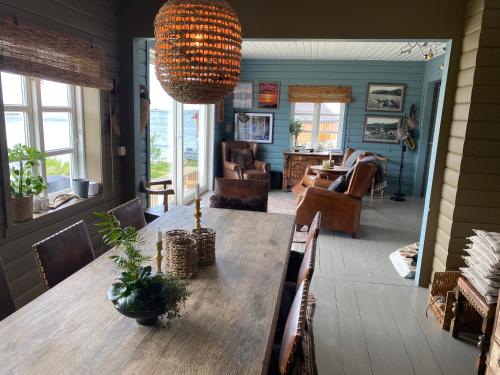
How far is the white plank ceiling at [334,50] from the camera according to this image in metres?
5.60

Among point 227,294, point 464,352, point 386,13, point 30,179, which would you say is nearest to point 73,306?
point 227,294

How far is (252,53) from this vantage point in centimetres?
671

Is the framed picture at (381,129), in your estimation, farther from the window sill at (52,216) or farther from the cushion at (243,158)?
the window sill at (52,216)

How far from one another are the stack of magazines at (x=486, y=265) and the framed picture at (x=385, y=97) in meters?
5.30

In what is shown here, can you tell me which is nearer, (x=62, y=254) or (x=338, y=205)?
(x=62, y=254)

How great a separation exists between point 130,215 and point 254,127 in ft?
17.7

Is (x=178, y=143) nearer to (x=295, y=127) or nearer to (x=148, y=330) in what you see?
(x=295, y=127)

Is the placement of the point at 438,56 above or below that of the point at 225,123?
above

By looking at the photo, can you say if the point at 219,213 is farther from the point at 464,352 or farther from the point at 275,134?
the point at 275,134

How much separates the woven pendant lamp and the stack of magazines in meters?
1.78

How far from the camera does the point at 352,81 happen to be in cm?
714

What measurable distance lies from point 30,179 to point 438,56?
6.37 metres

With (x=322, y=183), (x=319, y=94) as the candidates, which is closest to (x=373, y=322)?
(x=322, y=183)

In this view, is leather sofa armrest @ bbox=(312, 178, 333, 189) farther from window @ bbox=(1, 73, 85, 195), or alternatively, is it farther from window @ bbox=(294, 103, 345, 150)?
window @ bbox=(1, 73, 85, 195)
